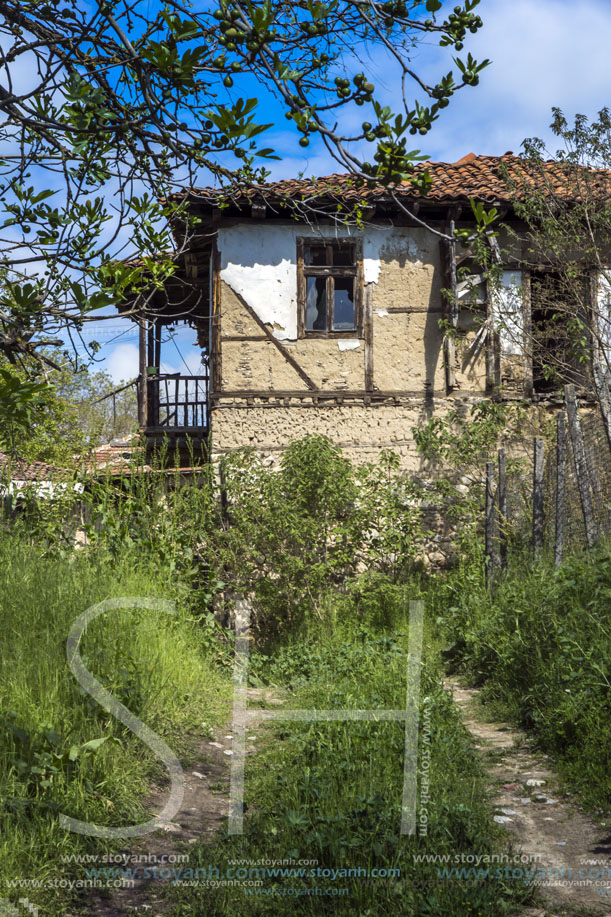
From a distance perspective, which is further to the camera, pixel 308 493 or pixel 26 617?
pixel 308 493

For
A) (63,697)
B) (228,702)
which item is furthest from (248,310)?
(63,697)

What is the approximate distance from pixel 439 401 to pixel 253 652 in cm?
459

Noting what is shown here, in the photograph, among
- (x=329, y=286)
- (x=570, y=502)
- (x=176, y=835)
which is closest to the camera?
(x=176, y=835)

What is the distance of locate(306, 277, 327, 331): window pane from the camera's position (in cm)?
1094

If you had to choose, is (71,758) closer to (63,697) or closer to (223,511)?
(63,697)

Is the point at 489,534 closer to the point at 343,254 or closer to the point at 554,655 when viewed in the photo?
the point at 554,655

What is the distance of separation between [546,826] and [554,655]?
169cm

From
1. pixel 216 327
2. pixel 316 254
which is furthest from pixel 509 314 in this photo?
pixel 216 327

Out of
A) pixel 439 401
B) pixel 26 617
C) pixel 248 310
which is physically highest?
pixel 248 310

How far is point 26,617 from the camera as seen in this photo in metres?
4.44

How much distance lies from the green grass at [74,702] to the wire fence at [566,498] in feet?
11.0

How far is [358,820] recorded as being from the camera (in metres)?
3.23

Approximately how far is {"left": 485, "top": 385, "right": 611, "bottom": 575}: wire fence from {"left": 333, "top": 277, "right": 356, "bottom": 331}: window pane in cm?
346

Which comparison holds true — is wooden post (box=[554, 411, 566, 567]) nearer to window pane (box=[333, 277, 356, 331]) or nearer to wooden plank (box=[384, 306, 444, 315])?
wooden plank (box=[384, 306, 444, 315])
